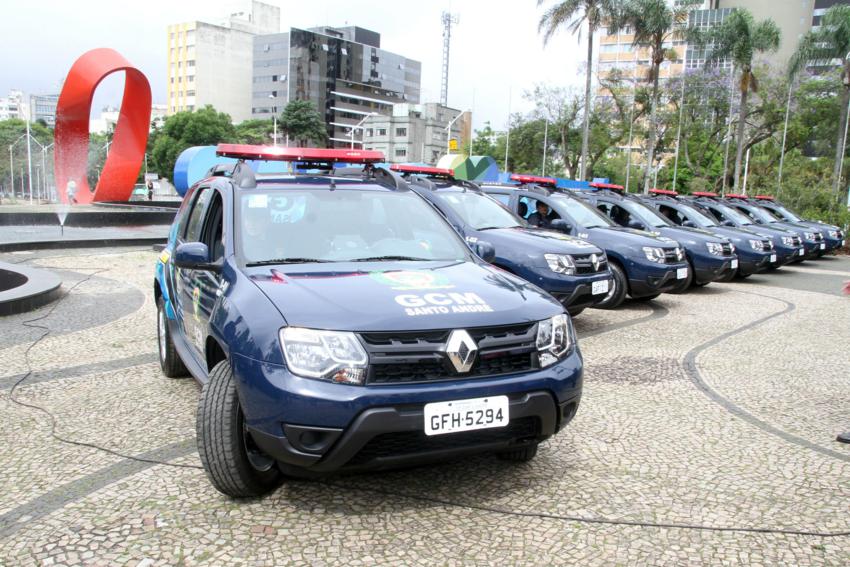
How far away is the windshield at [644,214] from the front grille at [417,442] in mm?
9112

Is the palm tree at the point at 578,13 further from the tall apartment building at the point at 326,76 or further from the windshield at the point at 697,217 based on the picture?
the tall apartment building at the point at 326,76

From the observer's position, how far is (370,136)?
99812 millimetres

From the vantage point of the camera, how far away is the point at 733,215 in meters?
16.3

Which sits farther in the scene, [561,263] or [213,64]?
[213,64]

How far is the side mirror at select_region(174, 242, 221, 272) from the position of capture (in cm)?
375

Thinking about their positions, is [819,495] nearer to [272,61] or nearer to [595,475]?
[595,475]

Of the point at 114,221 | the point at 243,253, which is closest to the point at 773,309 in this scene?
the point at 243,253

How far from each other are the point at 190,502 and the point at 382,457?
112cm

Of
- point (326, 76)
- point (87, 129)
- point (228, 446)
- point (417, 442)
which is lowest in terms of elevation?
point (228, 446)

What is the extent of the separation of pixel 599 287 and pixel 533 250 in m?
0.85

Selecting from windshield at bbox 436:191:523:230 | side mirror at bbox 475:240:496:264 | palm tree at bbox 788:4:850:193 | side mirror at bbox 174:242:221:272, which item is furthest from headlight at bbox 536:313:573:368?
palm tree at bbox 788:4:850:193

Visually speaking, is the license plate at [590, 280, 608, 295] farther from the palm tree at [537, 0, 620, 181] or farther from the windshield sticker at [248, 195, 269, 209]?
the palm tree at [537, 0, 620, 181]

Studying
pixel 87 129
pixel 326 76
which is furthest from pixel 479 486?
pixel 326 76

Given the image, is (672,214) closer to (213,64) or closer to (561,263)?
(561,263)
